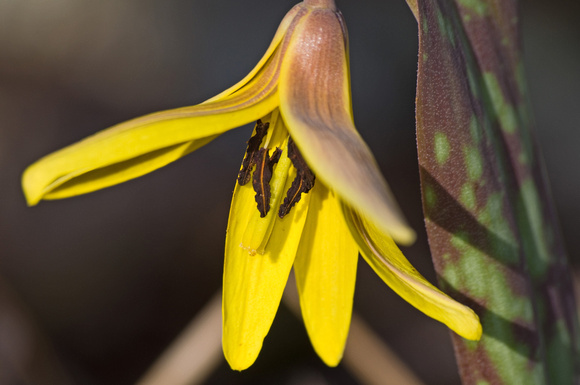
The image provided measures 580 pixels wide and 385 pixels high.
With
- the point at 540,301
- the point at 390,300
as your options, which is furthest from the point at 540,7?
the point at 540,301

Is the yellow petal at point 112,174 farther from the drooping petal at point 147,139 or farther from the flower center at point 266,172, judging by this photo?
the flower center at point 266,172

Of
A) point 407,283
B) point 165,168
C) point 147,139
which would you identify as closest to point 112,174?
point 147,139

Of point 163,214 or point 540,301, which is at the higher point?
point 540,301

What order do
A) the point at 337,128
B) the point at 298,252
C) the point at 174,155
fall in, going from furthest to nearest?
the point at 298,252
the point at 174,155
the point at 337,128

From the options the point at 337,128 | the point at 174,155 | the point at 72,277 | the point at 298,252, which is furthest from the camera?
the point at 72,277

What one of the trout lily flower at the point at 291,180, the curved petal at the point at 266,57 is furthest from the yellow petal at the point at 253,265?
the curved petal at the point at 266,57

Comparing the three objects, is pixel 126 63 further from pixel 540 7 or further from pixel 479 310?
pixel 479 310
